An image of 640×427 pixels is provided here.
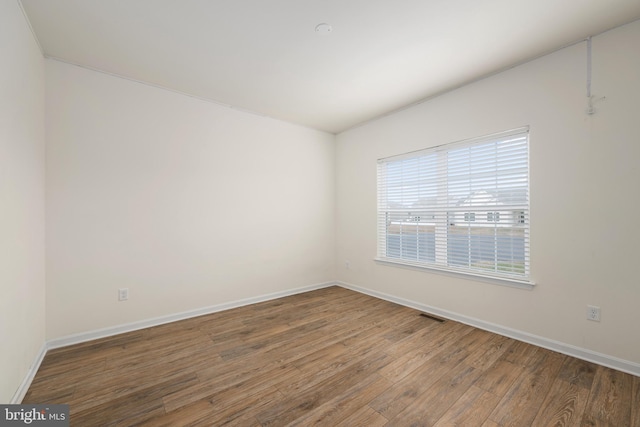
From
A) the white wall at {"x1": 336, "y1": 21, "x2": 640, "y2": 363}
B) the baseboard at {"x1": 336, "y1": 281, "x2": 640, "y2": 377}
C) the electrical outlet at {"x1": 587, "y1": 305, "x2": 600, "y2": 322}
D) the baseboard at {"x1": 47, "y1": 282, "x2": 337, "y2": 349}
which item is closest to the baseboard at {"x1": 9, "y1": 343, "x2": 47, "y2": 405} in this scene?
the baseboard at {"x1": 47, "y1": 282, "x2": 337, "y2": 349}

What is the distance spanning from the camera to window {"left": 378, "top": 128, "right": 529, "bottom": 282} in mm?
2684

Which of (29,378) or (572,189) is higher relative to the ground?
(572,189)

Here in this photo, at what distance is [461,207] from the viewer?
10.2 feet

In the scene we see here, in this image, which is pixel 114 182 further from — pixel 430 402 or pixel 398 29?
pixel 430 402

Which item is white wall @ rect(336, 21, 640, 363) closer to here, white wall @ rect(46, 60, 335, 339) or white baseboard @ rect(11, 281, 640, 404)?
white baseboard @ rect(11, 281, 640, 404)

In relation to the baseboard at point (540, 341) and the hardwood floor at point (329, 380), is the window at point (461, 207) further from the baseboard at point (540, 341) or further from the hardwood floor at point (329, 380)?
the hardwood floor at point (329, 380)

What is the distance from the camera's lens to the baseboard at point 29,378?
5.60 feet

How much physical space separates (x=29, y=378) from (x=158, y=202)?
5.76 feet

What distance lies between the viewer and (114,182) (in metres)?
2.77

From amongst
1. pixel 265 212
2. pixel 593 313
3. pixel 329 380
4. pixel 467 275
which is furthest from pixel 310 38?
pixel 593 313

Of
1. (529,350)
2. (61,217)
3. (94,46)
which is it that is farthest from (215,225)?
(529,350)

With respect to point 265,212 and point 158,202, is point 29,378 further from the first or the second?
point 265,212

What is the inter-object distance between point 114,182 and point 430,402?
3.48 metres

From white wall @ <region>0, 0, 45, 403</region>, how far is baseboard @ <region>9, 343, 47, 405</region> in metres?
0.04
